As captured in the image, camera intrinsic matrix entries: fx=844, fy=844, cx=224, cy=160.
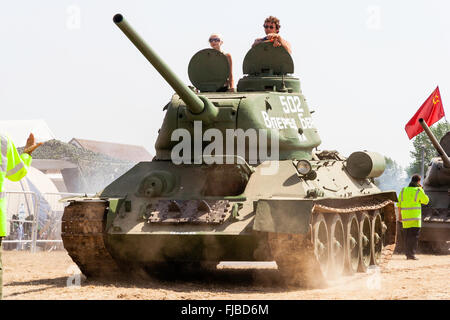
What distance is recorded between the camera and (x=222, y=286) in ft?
41.2

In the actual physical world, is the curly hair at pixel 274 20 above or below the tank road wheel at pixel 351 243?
above

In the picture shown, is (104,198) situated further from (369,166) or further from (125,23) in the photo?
(369,166)

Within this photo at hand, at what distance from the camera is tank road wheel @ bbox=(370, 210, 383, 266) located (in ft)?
52.2

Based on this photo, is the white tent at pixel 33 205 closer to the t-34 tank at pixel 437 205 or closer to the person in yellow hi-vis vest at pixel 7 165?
the t-34 tank at pixel 437 205

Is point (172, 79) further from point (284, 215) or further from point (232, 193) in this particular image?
point (284, 215)

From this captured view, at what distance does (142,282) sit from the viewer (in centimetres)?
1289

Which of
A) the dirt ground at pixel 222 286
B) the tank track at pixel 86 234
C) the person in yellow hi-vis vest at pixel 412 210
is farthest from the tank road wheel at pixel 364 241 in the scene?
the tank track at pixel 86 234

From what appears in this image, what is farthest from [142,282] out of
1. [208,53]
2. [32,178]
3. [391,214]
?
[32,178]

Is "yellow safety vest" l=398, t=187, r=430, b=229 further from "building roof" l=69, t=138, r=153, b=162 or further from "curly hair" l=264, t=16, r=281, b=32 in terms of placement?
"building roof" l=69, t=138, r=153, b=162

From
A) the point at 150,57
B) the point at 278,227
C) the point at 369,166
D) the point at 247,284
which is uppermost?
the point at 150,57

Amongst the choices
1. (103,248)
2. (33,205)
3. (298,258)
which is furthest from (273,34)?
(33,205)

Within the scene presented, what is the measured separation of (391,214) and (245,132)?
5.04 metres

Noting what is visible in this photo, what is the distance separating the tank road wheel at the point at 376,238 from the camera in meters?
15.9

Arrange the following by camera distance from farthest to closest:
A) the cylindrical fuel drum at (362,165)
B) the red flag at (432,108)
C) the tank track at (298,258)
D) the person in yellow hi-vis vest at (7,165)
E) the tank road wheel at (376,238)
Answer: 1. the red flag at (432,108)
2. the tank road wheel at (376,238)
3. the cylindrical fuel drum at (362,165)
4. the tank track at (298,258)
5. the person in yellow hi-vis vest at (7,165)
